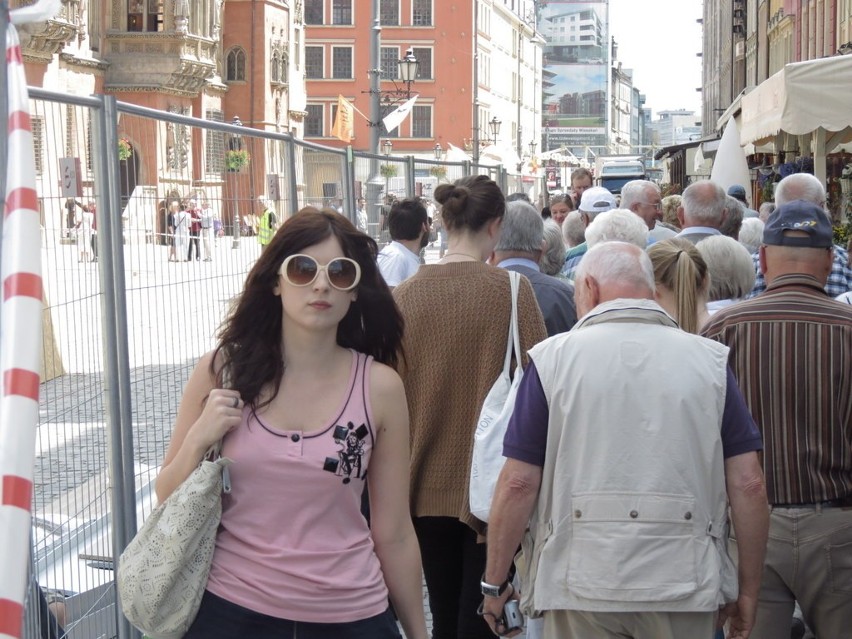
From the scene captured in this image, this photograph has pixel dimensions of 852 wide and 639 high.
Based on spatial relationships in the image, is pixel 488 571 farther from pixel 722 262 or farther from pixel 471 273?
pixel 722 262

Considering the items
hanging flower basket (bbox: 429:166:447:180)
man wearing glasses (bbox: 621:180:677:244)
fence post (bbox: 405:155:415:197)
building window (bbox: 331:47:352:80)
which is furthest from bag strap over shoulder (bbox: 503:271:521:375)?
building window (bbox: 331:47:352:80)

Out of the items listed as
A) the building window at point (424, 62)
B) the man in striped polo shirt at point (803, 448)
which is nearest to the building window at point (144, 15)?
the building window at point (424, 62)

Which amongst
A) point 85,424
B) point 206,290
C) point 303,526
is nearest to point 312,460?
point 303,526

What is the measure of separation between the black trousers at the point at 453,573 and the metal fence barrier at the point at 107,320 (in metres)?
1.06

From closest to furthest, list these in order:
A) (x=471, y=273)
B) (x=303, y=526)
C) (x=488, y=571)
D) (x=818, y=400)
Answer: (x=303, y=526), (x=488, y=571), (x=818, y=400), (x=471, y=273)

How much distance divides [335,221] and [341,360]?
0.35 meters

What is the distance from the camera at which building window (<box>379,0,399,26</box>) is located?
97.1 metres

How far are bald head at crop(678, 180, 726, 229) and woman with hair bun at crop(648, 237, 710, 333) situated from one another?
10.7 feet

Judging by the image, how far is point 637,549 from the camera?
3.53m

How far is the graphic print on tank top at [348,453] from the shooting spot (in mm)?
3180

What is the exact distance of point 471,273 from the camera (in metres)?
4.98

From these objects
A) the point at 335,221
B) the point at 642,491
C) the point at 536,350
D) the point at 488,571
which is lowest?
the point at 488,571

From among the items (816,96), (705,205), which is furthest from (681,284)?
(816,96)

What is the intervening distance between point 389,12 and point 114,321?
3753 inches
